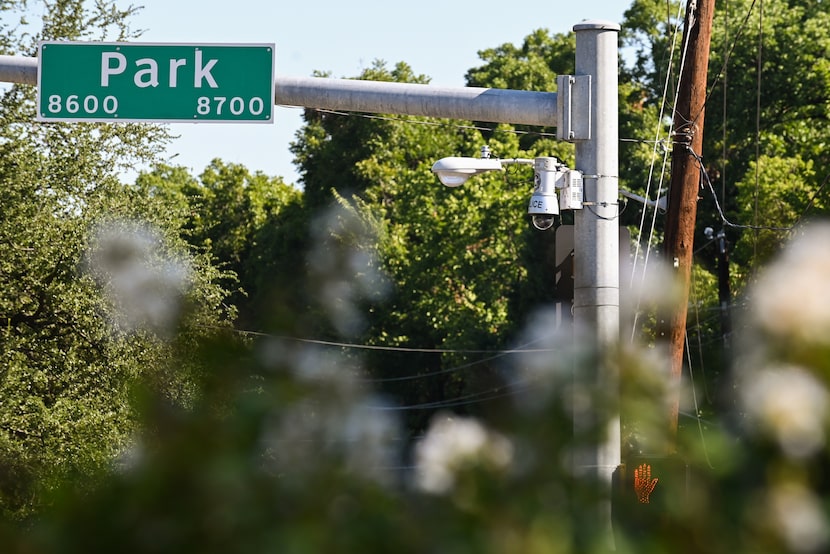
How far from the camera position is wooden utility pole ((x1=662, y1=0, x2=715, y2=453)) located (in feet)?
47.4

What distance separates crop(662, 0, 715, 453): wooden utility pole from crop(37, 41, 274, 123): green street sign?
652 cm

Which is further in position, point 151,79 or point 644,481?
point 151,79

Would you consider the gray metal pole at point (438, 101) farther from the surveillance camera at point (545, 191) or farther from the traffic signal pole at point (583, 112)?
the surveillance camera at point (545, 191)

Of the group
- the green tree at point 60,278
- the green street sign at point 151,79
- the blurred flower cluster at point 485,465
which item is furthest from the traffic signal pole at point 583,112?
the green tree at point 60,278

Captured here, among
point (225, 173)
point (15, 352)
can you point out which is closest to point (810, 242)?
point (15, 352)

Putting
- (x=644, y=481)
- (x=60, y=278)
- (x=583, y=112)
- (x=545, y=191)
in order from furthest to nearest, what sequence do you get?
(x=60, y=278)
(x=545, y=191)
(x=583, y=112)
(x=644, y=481)

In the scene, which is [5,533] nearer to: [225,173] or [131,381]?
[131,381]

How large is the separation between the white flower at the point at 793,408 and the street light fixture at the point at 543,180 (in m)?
7.07

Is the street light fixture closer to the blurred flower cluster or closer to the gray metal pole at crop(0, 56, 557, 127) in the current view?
the gray metal pole at crop(0, 56, 557, 127)

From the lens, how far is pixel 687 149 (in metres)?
14.4

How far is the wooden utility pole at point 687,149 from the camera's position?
14.4 meters

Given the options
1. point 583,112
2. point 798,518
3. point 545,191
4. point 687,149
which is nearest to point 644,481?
point 798,518

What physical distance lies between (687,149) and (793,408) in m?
13.1

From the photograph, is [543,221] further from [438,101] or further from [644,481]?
[644,481]
